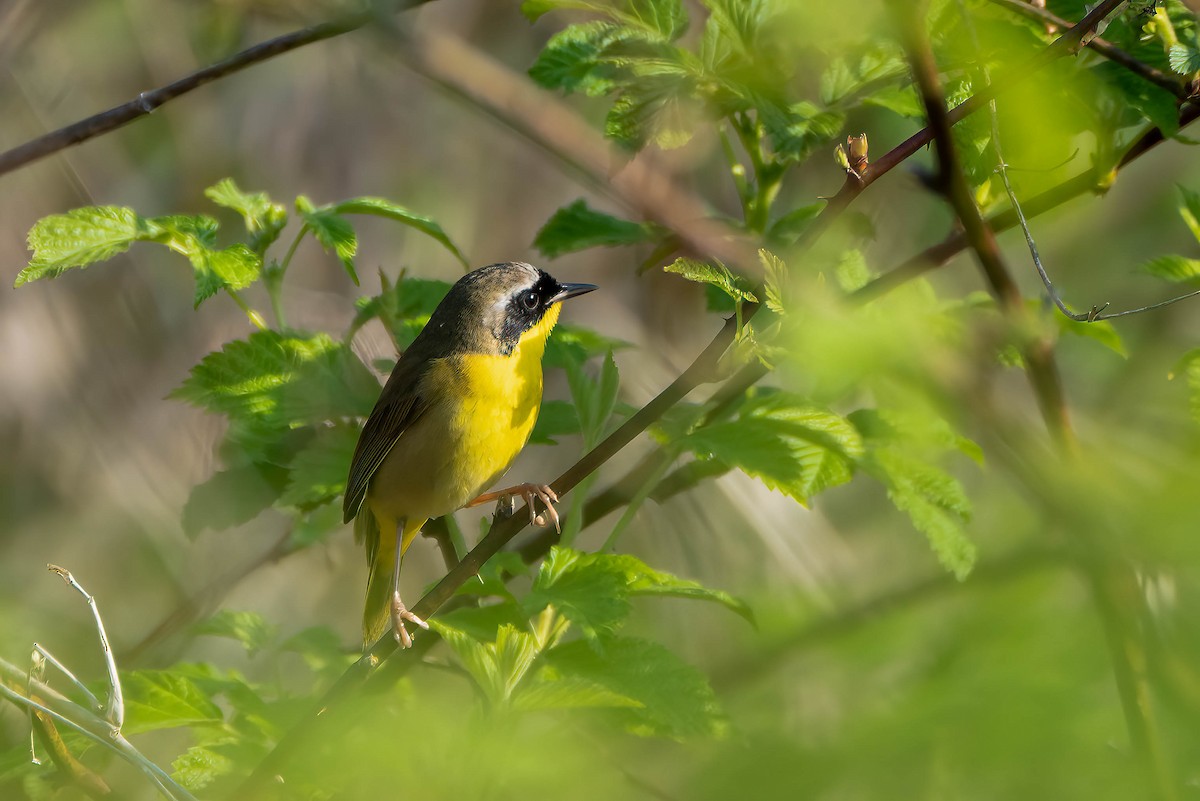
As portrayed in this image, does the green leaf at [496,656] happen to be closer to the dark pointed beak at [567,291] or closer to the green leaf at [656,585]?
the green leaf at [656,585]

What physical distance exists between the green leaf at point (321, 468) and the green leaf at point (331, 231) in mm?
388

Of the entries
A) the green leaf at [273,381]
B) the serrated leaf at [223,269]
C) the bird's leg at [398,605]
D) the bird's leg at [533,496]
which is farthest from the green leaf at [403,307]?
the bird's leg at [398,605]

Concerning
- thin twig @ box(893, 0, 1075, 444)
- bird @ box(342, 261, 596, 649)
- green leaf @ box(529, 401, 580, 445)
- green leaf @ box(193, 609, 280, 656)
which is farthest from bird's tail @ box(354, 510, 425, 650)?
thin twig @ box(893, 0, 1075, 444)

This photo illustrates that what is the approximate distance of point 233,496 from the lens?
2340 millimetres

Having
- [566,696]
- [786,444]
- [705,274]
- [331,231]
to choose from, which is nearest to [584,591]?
[566,696]

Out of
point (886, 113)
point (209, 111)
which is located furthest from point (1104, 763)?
point (209, 111)

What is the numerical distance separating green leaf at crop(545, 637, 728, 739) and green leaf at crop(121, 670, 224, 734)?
2.02 feet

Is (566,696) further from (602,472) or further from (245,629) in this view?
(602,472)

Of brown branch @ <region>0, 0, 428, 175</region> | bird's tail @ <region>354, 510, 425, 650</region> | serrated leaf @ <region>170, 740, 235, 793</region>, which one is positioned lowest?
bird's tail @ <region>354, 510, 425, 650</region>

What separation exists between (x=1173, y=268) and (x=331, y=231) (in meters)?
1.47

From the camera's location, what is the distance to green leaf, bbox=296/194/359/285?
2080 millimetres

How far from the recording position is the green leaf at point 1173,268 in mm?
1923

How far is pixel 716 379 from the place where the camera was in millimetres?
1463

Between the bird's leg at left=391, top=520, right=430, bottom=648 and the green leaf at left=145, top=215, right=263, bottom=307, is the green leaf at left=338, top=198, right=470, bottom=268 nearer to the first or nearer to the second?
the green leaf at left=145, top=215, right=263, bottom=307
